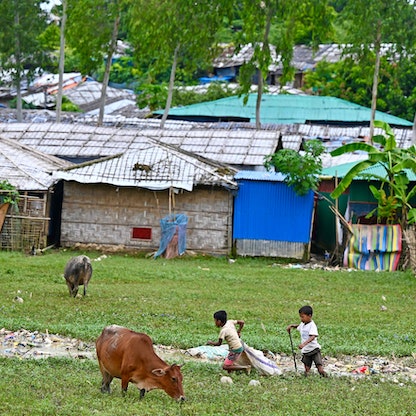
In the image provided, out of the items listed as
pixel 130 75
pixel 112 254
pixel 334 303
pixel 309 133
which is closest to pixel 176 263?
pixel 112 254

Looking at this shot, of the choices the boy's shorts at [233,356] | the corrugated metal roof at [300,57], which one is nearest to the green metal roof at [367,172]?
the boy's shorts at [233,356]

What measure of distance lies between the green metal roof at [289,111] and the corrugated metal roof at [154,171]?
1930 cm

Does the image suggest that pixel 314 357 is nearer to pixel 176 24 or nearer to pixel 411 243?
pixel 411 243

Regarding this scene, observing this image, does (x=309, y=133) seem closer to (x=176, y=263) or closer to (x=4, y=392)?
(x=176, y=263)

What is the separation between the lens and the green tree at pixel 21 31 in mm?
37219

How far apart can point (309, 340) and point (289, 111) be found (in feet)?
115

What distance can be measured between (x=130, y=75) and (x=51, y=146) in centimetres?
3461

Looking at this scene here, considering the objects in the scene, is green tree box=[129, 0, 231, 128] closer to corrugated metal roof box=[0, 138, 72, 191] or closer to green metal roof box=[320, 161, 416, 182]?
corrugated metal roof box=[0, 138, 72, 191]

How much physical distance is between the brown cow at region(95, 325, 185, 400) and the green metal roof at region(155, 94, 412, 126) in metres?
35.5

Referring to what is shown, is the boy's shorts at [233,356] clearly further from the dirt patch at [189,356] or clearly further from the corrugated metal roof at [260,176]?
the corrugated metal roof at [260,176]

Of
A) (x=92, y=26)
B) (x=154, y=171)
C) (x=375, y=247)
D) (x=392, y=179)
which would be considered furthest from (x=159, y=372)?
(x=92, y=26)

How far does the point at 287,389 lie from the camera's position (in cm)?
951

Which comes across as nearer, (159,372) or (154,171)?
(159,372)

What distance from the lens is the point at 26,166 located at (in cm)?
2459
